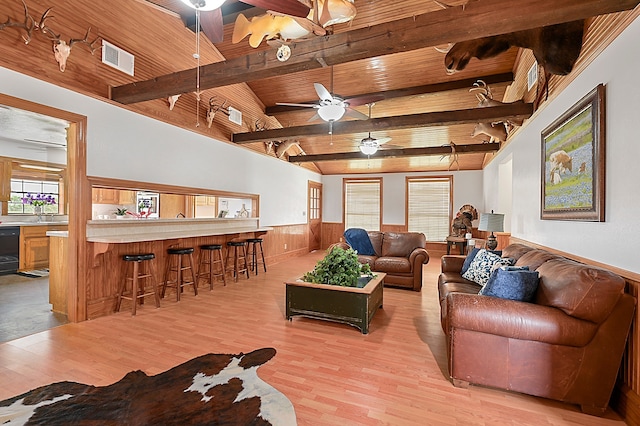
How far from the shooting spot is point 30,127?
4930mm

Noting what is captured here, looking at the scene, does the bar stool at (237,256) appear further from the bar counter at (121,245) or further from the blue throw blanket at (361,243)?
the blue throw blanket at (361,243)

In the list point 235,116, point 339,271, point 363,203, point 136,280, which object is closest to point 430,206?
point 363,203

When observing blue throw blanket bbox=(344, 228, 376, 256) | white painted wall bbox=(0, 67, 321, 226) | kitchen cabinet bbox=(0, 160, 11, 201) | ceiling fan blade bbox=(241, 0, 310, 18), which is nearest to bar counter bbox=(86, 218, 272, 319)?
white painted wall bbox=(0, 67, 321, 226)

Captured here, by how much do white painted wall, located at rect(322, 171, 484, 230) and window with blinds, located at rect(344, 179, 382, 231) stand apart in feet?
0.55

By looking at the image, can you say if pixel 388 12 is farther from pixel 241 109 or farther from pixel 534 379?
pixel 534 379

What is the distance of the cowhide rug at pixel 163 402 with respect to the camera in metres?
1.82

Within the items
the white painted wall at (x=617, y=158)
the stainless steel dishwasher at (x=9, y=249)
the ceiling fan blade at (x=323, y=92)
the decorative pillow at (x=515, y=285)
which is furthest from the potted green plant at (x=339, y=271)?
the stainless steel dishwasher at (x=9, y=249)

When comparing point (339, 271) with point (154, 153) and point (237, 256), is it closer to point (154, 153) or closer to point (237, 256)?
point (237, 256)

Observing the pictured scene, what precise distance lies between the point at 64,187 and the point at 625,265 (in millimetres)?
9526

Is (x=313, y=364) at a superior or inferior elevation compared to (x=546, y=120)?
inferior

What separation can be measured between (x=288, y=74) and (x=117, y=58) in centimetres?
217

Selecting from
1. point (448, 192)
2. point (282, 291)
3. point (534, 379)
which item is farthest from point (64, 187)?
point (448, 192)

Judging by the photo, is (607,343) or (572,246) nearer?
(607,343)

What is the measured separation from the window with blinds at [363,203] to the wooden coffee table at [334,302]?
603 centimetres
